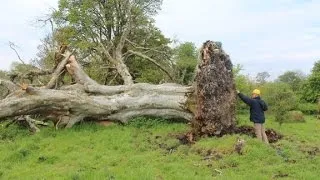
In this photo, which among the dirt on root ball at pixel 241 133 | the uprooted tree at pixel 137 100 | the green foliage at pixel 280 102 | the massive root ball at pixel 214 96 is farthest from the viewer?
the green foliage at pixel 280 102

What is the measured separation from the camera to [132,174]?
1083 centimetres

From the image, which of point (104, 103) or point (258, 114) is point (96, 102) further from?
point (258, 114)

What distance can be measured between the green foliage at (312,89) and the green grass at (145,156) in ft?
56.0

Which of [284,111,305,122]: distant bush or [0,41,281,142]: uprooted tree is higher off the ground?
[0,41,281,142]: uprooted tree

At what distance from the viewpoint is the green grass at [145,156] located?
11070mm

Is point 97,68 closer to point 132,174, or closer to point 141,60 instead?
point 141,60

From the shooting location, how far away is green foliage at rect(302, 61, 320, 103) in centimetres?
3328

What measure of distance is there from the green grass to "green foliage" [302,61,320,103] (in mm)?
17081

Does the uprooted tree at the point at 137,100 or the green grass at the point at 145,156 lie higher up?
the uprooted tree at the point at 137,100

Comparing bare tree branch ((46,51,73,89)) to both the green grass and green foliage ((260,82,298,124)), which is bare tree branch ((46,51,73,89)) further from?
green foliage ((260,82,298,124))

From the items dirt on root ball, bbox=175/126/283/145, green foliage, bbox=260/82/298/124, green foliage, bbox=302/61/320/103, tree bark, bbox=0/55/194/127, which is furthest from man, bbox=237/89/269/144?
green foliage, bbox=302/61/320/103

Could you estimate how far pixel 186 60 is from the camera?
31.1 meters

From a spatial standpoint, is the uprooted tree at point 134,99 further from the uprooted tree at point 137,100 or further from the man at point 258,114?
the man at point 258,114

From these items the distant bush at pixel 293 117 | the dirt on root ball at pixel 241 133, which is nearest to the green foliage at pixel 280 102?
the distant bush at pixel 293 117
